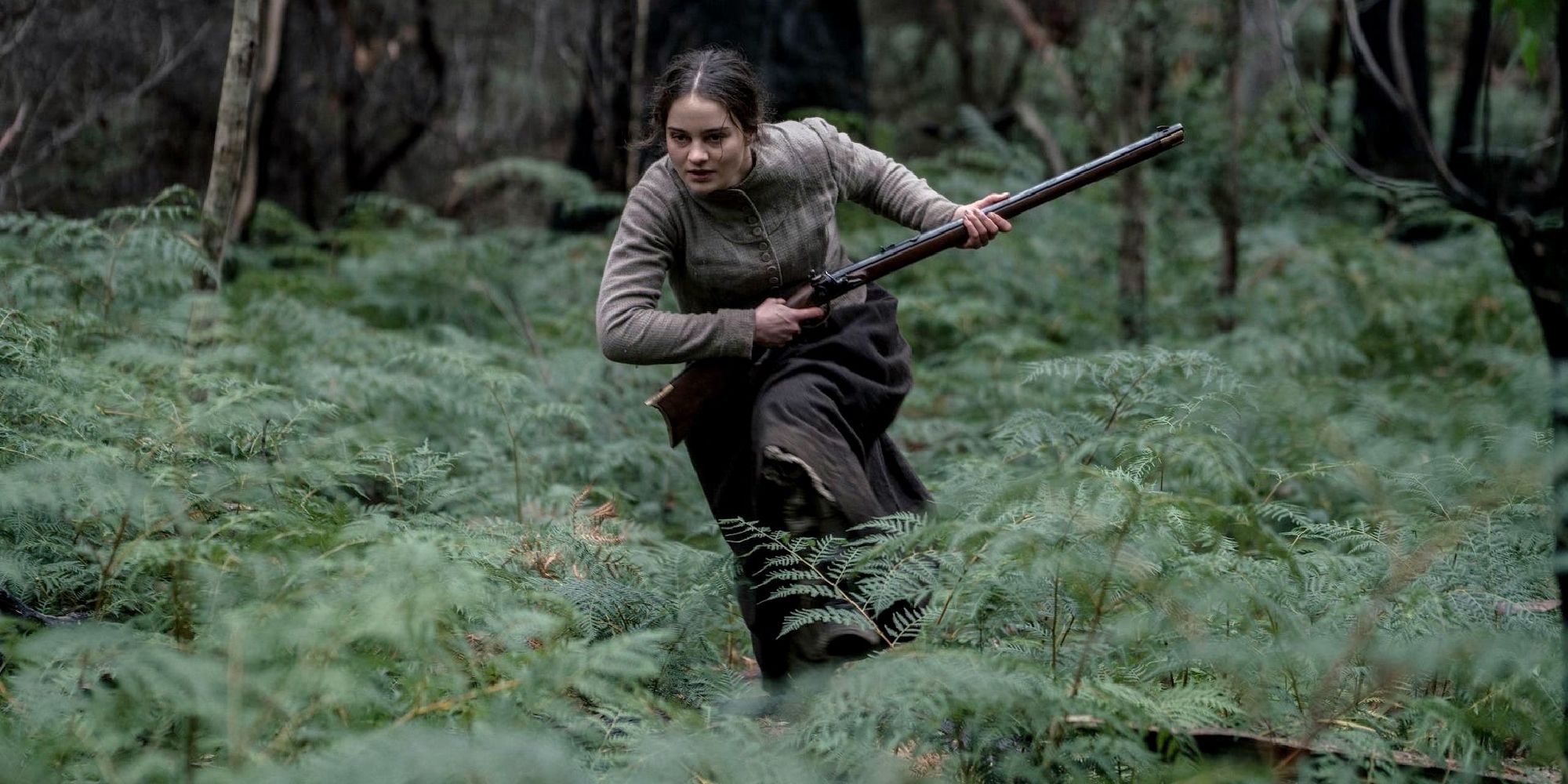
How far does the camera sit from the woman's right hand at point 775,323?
355cm

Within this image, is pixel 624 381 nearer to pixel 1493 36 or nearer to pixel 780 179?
pixel 780 179

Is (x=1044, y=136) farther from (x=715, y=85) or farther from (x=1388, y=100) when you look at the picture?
(x=715, y=85)

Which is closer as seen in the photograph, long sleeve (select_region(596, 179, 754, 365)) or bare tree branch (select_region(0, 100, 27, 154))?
long sleeve (select_region(596, 179, 754, 365))

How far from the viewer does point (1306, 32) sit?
19.1 metres

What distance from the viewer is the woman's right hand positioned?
3551 mm

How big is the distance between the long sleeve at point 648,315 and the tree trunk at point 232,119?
6.51ft

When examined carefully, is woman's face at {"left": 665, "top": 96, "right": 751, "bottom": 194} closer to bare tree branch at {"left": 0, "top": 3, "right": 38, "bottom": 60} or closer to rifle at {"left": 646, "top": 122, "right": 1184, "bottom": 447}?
rifle at {"left": 646, "top": 122, "right": 1184, "bottom": 447}

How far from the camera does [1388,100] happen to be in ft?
43.3

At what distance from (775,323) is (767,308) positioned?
6 cm

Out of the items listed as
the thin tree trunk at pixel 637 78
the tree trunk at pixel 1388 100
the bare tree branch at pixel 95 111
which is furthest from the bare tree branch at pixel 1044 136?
the bare tree branch at pixel 95 111

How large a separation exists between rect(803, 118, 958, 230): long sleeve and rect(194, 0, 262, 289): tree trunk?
227 centimetres

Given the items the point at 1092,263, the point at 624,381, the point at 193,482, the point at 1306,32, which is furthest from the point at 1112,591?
the point at 1306,32

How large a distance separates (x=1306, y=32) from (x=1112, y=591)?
18.7m

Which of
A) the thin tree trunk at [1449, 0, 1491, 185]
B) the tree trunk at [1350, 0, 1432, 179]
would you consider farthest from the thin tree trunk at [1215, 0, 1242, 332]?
the tree trunk at [1350, 0, 1432, 179]
